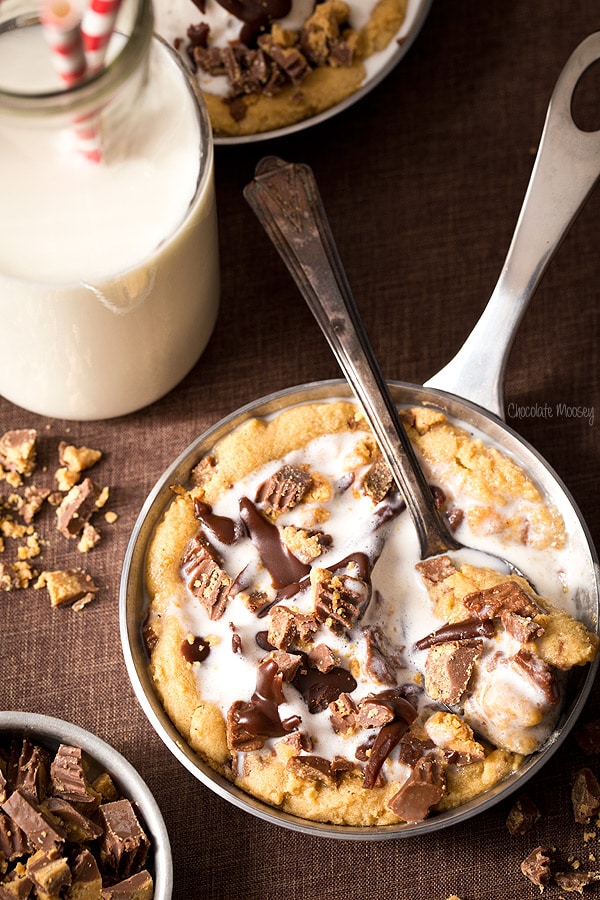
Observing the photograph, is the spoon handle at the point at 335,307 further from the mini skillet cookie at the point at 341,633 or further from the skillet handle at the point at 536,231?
the skillet handle at the point at 536,231

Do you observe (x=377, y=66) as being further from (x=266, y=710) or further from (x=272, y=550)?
(x=266, y=710)

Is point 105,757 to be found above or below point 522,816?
above

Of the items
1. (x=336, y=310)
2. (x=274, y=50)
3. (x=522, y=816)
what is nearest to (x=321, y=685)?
(x=522, y=816)

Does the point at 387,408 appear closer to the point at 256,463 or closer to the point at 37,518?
the point at 256,463

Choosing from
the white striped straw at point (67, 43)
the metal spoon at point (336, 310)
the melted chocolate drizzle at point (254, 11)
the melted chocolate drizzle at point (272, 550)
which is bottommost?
the melted chocolate drizzle at point (272, 550)

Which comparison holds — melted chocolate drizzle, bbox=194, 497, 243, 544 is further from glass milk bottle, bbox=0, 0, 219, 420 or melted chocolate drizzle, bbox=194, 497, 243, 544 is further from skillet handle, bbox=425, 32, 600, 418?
skillet handle, bbox=425, 32, 600, 418

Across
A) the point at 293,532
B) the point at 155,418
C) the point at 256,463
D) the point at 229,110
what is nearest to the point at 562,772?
the point at 293,532

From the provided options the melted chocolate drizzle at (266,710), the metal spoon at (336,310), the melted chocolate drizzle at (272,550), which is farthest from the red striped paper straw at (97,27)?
the melted chocolate drizzle at (266,710)
